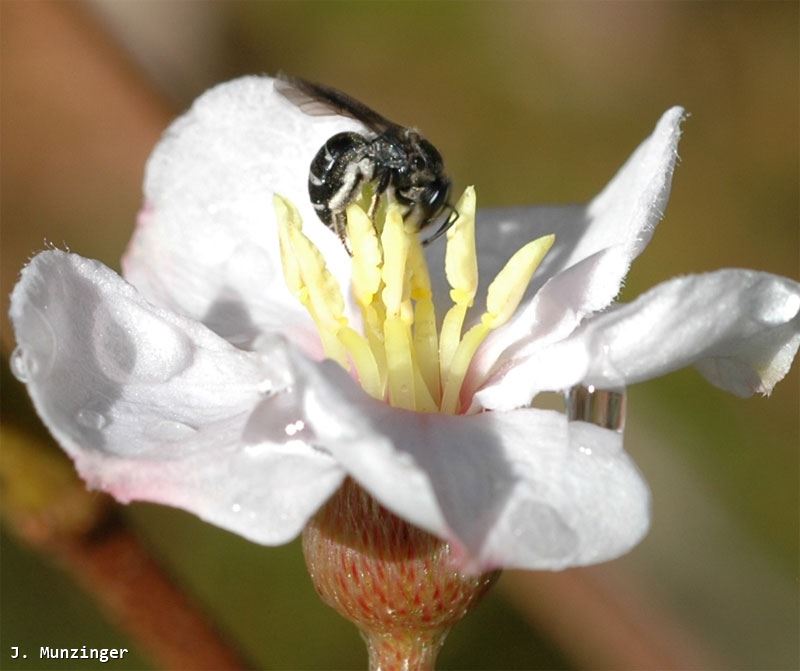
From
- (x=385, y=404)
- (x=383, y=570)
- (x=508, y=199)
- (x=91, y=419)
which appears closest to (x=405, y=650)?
(x=383, y=570)

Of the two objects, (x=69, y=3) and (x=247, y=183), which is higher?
(x=69, y=3)

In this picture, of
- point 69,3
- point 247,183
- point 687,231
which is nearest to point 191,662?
point 247,183

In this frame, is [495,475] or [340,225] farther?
[340,225]

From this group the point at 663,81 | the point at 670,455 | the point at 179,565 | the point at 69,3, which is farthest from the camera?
the point at 663,81

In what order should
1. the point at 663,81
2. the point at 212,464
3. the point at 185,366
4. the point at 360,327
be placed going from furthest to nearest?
the point at 663,81, the point at 360,327, the point at 185,366, the point at 212,464

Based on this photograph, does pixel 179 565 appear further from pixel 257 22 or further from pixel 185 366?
pixel 257 22

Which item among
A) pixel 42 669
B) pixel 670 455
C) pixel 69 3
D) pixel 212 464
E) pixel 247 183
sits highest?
pixel 69 3

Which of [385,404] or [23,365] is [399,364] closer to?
[385,404]
